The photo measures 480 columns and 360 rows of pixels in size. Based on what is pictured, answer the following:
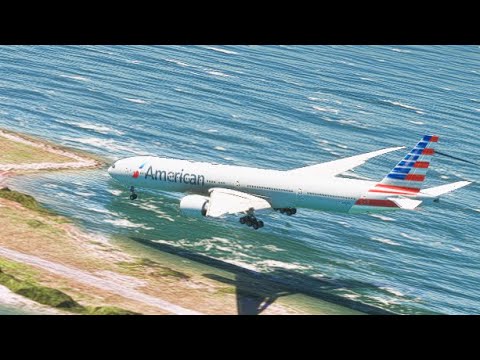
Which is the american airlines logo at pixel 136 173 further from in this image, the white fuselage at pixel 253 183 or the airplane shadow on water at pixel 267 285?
the airplane shadow on water at pixel 267 285

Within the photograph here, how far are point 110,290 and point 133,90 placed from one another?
383 ft

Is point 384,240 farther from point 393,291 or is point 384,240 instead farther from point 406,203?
point 406,203

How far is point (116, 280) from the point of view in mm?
88312

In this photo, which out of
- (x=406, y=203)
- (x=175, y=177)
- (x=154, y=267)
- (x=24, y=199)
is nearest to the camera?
(x=406, y=203)

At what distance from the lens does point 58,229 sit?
10131 cm

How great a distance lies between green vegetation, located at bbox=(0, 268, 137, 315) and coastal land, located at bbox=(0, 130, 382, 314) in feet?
0.34

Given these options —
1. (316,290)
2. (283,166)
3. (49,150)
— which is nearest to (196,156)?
(283,166)

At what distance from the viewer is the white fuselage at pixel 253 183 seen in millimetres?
93875

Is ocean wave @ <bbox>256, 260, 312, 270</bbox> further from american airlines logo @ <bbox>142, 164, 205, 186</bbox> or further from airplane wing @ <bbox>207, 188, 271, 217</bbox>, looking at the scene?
american airlines logo @ <bbox>142, 164, 205, 186</bbox>

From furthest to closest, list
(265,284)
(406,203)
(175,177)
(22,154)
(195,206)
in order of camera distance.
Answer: (22,154), (175,177), (265,284), (195,206), (406,203)

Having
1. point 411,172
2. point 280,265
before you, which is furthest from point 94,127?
point 411,172

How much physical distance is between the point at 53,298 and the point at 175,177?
88.1 ft

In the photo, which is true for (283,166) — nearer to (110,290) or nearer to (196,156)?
(196,156)

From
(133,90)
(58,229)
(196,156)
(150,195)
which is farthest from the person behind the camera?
(133,90)
